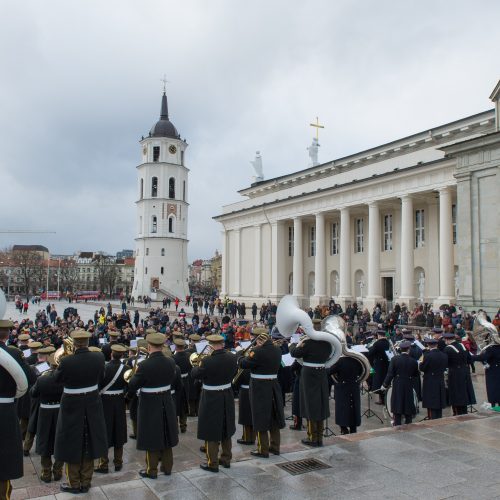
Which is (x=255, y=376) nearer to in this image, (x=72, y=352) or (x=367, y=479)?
(x=367, y=479)

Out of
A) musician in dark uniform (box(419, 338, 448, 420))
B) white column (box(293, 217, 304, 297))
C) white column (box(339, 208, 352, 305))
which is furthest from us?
white column (box(293, 217, 304, 297))

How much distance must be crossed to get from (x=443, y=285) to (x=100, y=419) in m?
29.4

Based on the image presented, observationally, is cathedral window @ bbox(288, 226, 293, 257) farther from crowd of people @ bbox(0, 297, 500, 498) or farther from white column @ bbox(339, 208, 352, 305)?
crowd of people @ bbox(0, 297, 500, 498)

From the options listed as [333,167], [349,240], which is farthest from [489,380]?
[333,167]

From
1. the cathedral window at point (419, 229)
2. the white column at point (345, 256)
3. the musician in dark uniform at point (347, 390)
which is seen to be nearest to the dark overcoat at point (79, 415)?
the musician in dark uniform at point (347, 390)

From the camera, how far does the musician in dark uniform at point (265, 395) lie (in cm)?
723

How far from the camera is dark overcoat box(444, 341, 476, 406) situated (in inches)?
394

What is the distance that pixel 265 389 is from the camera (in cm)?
745

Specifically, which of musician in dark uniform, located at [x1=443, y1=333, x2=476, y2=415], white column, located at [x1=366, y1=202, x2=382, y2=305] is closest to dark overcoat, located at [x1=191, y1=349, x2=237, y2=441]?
musician in dark uniform, located at [x1=443, y1=333, x2=476, y2=415]

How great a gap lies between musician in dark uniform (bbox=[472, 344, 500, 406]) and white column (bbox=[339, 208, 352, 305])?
29.9 meters

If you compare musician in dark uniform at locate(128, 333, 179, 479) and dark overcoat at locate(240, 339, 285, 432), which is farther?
dark overcoat at locate(240, 339, 285, 432)

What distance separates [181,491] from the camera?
5859mm

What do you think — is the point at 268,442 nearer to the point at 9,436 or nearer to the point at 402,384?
the point at 402,384

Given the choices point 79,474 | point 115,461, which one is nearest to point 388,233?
point 115,461
